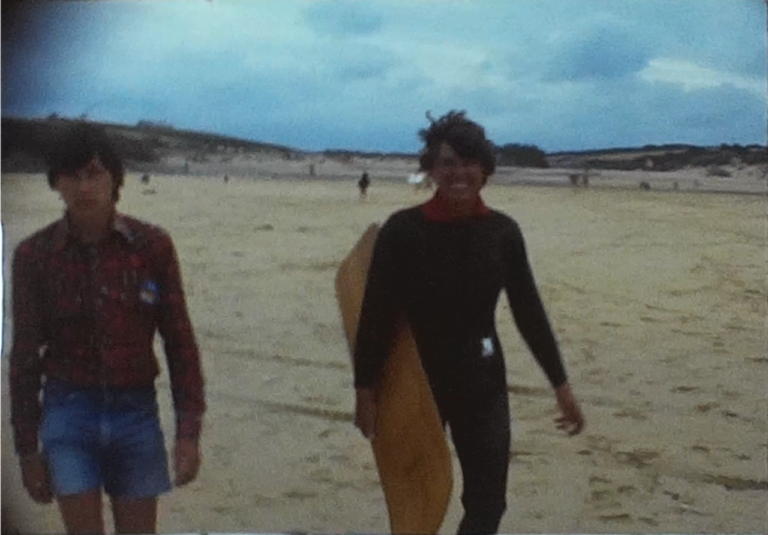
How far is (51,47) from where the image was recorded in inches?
79.0

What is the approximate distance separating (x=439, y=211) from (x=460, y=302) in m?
0.19

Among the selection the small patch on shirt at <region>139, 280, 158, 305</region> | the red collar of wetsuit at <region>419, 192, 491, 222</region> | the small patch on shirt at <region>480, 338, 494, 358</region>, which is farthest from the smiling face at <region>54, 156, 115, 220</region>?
the small patch on shirt at <region>480, 338, 494, 358</region>

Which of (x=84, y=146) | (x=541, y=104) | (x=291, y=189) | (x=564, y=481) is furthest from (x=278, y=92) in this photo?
(x=564, y=481)

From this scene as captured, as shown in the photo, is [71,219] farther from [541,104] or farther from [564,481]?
[564,481]

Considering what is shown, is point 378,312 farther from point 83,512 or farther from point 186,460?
point 83,512

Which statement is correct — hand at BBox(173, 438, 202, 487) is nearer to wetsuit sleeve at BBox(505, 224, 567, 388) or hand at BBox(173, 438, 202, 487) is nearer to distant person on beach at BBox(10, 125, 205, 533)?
distant person on beach at BBox(10, 125, 205, 533)

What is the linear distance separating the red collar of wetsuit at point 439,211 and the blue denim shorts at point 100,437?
0.68m

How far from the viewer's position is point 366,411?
6.71ft

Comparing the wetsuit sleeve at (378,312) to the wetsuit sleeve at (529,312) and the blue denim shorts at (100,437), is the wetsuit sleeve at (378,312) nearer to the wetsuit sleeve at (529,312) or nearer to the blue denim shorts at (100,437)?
the wetsuit sleeve at (529,312)

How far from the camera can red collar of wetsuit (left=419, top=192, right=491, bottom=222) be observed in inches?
77.8

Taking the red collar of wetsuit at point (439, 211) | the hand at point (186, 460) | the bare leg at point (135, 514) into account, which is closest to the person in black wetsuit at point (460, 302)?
the red collar of wetsuit at point (439, 211)

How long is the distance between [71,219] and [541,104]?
1.03 m

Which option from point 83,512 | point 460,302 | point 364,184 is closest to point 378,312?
point 460,302

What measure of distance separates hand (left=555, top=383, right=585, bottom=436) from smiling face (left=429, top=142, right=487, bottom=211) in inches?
18.2
